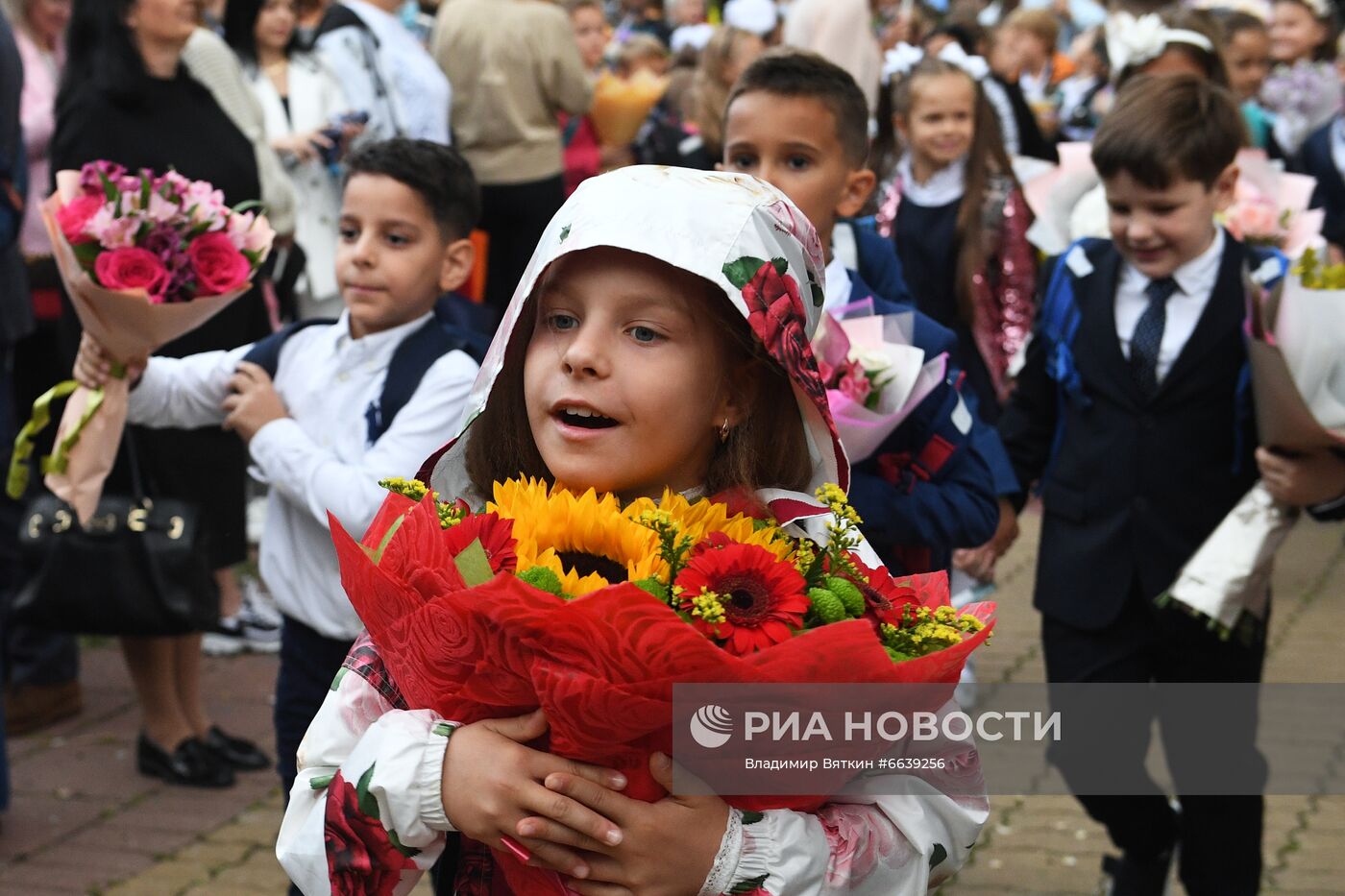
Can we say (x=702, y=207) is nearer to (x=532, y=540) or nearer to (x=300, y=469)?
(x=532, y=540)

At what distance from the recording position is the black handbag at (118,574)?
15.9 feet

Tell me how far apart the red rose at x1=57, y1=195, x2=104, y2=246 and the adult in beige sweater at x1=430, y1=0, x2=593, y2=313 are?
472cm

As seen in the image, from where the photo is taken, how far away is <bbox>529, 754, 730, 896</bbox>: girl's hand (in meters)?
2.02

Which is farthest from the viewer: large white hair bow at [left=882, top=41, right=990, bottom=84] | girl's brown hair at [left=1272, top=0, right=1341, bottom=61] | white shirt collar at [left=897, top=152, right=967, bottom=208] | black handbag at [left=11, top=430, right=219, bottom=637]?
girl's brown hair at [left=1272, top=0, right=1341, bottom=61]

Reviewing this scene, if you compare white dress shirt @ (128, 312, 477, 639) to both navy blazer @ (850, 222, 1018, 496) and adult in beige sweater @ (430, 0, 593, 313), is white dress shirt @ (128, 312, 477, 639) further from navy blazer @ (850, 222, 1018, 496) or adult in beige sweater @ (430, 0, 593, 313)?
adult in beige sweater @ (430, 0, 593, 313)

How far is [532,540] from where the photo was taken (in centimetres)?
219

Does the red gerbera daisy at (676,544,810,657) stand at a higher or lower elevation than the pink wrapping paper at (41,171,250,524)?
higher

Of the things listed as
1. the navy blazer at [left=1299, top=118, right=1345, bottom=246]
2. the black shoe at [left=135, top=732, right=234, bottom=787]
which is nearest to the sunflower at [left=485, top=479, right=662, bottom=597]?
the black shoe at [left=135, top=732, right=234, bottom=787]

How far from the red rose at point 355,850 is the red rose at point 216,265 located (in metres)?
1.95

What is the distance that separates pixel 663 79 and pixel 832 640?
34.3 ft

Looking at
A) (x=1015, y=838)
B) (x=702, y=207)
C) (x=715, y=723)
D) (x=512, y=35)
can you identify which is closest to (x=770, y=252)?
(x=702, y=207)

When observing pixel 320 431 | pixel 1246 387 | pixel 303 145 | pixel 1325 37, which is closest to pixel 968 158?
pixel 1246 387

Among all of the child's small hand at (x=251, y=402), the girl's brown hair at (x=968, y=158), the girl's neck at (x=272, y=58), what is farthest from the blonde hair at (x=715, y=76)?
the child's small hand at (x=251, y=402)

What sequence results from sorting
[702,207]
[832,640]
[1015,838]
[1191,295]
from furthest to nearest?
[1015,838] < [1191,295] < [702,207] < [832,640]
